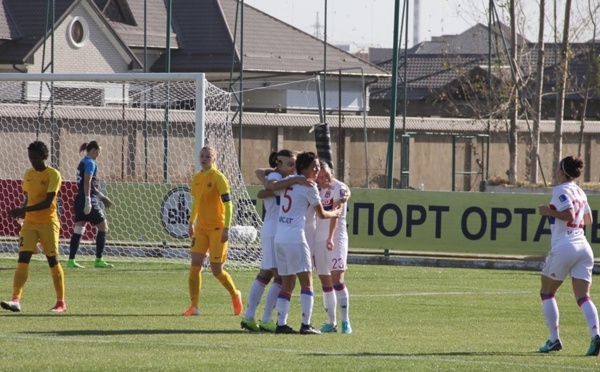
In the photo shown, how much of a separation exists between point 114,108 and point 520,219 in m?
11.8

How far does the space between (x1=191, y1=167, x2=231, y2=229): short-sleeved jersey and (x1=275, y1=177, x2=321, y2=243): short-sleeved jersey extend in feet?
6.71

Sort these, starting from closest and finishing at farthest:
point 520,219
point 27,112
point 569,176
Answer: point 569,176 → point 520,219 → point 27,112

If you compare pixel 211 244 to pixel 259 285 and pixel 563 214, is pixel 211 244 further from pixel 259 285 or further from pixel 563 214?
pixel 563 214

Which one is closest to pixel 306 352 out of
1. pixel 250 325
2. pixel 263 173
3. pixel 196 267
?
pixel 250 325

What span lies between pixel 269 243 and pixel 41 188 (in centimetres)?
294

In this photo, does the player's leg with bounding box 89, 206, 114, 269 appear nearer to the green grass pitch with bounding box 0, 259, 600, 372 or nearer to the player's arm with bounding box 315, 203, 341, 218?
the green grass pitch with bounding box 0, 259, 600, 372

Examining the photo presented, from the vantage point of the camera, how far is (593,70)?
51.3 m

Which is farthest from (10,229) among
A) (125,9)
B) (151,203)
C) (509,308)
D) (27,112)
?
(125,9)

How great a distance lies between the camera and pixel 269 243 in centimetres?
1377

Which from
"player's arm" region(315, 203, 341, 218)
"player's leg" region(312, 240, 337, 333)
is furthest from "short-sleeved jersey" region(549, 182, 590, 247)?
"player's leg" region(312, 240, 337, 333)

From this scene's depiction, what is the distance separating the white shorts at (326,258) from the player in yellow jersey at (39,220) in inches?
124

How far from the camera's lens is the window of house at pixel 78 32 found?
48969mm

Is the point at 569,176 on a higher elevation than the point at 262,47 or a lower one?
lower

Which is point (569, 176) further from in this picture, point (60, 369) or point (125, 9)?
point (125, 9)
